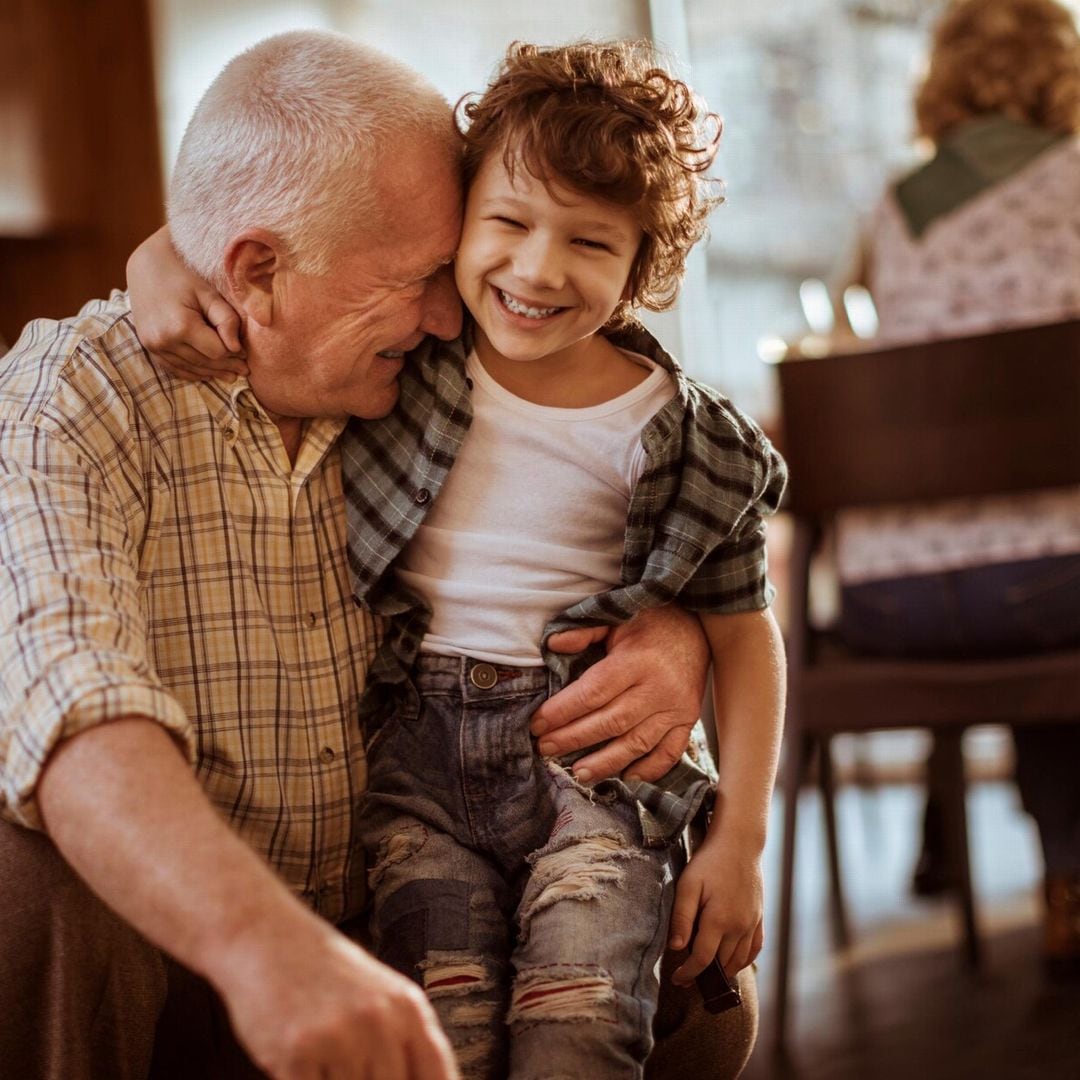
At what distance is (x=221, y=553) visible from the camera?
1.28 metres

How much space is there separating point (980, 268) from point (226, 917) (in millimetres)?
2199

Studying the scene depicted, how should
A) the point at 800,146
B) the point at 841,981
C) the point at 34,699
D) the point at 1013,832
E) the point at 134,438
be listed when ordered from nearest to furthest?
the point at 34,699 < the point at 134,438 < the point at 841,981 < the point at 1013,832 < the point at 800,146

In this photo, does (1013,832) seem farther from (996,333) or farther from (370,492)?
(370,492)

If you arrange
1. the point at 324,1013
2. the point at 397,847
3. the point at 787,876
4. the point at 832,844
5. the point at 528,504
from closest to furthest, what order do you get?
the point at 324,1013 < the point at 397,847 < the point at 528,504 < the point at 787,876 < the point at 832,844

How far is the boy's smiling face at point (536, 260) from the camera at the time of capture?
4.23 ft

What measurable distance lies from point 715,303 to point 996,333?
99.4 inches

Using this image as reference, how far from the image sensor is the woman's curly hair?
2719 millimetres

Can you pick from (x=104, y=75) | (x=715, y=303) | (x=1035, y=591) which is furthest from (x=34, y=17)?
(x=1035, y=591)

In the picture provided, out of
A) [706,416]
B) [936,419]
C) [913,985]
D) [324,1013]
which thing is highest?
[706,416]

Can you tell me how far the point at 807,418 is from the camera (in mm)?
2420

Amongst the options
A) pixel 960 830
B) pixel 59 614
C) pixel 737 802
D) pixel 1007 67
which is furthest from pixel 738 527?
pixel 1007 67

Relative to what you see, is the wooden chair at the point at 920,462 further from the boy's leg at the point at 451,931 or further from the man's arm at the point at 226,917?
the man's arm at the point at 226,917

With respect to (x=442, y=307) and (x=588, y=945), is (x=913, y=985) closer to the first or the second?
(x=588, y=945)

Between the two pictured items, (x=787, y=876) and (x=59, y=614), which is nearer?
(x=59, y=614)
